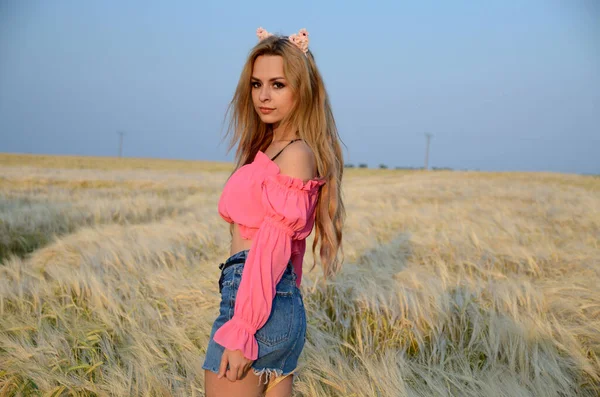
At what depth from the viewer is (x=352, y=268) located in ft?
14.0

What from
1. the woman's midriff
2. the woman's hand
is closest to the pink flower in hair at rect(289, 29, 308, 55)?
the woman's midriff

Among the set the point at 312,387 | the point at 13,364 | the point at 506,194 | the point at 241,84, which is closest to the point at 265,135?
the point at 241,84

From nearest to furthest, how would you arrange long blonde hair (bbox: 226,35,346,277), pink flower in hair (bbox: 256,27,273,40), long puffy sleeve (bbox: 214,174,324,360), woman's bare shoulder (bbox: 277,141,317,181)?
long puffy sleeve (bbox: 214,174,324,360) < woman's bare shoulder (bbox: 277,141,317,181) < long blonde hair (bbox: 226,35,346,277) < pink flower in hair (bbox: 256,27,273,40)

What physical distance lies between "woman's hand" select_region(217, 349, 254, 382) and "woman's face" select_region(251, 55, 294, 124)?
0.92 meters

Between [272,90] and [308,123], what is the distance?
0.20m

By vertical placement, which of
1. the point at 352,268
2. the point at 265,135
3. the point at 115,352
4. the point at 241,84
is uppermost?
the point at 241,84

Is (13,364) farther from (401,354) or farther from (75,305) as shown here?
(401,354)

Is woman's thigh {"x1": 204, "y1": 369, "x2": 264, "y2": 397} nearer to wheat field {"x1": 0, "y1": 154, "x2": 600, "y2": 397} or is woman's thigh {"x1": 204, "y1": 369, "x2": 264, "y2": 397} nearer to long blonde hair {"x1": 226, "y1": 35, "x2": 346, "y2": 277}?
long blonde hair {"x1": 226, "y1": 35, "x2": 346, "y2": 277}

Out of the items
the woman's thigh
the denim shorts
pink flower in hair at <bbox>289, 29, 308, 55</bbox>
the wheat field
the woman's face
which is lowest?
the wheat field

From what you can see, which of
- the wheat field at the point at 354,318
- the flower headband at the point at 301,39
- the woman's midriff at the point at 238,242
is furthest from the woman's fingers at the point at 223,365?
the flower headband at the point at 301,39

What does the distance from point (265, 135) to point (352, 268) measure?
2.21 m

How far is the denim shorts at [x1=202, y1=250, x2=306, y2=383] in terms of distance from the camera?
1765mm

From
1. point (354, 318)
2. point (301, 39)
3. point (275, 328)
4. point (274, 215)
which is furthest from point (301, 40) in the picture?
point (354, 318)

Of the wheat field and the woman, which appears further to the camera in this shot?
the wheat field
